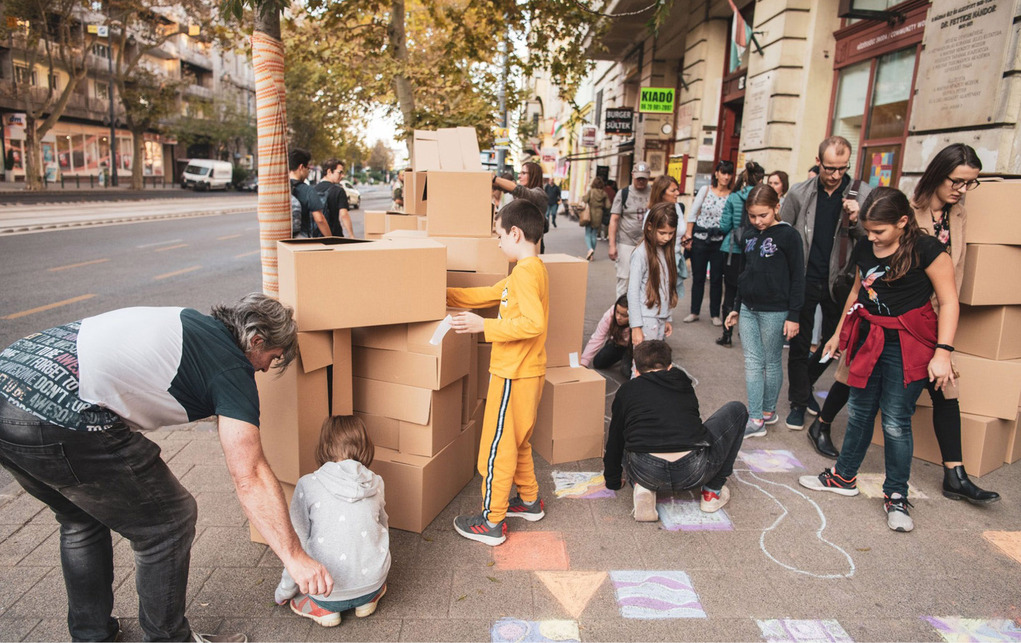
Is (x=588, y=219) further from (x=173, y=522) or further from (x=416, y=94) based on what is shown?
(x=173, y=522)

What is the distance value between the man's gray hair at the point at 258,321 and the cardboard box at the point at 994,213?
148 inches

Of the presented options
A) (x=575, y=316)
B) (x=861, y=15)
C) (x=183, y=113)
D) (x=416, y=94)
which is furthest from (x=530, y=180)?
(x=183, y=113)

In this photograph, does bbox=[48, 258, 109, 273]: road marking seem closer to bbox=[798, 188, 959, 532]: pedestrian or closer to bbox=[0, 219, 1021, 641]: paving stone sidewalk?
bbox=[0, 219, 1021, 641]: paving stone sidewalk

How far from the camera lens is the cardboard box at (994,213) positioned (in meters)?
3.74

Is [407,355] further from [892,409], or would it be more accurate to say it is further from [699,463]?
[892,409]

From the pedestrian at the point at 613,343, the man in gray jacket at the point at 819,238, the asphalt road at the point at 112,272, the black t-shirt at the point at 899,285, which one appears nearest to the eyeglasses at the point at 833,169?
the man in gray jacket at the point at 819,238

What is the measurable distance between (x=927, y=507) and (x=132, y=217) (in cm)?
2235

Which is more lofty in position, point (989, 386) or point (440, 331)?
point (440, 331)

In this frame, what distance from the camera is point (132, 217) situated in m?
20.6

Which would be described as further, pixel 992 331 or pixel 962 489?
pixel 992 331

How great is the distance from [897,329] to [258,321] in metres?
3.12

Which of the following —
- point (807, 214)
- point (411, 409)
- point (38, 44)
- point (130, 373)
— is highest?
point (38, 44)

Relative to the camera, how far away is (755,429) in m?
4.68

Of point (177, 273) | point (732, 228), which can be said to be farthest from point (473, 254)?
point (177, 273)
